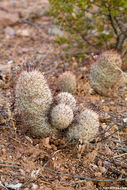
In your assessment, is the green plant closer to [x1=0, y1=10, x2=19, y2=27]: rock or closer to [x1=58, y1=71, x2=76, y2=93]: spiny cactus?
[x1=58, y1=71, x2=76, y2=93]: spiny cactus

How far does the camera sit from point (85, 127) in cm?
288

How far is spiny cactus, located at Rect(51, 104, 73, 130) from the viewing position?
2.84 m

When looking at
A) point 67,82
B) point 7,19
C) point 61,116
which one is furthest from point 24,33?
point 61,116

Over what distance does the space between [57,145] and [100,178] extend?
664 mm

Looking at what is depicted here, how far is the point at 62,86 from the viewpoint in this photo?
13.4 ft

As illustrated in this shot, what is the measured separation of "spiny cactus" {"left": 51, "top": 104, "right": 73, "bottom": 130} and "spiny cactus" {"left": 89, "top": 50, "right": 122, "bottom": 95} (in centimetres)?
149

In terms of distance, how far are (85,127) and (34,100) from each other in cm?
66

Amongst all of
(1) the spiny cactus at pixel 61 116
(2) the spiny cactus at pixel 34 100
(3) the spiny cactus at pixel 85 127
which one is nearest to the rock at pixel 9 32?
(2) the spiny cactus at pixel 34 100

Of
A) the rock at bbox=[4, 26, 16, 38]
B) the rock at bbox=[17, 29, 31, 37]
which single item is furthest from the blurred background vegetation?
the rock at bbox=[4, 26, 16, 38]

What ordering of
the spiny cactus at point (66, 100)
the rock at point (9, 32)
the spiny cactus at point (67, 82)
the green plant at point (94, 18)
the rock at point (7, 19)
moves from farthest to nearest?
1. the rock at point (7, 19)
2. the rock at point (9, 32)
3. the green plant at point (94, 18)
4. the spiny cactus at point (67, 82)
5. the spiny cactus at point (66, 100)

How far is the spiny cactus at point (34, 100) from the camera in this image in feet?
9.37

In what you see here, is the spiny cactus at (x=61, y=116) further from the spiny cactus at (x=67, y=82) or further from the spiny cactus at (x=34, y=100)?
the spiny cactus at (x=67, y=82)

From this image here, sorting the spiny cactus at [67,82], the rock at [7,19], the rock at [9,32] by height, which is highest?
the rock at [7,19]

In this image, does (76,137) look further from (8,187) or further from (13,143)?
(8,187)
